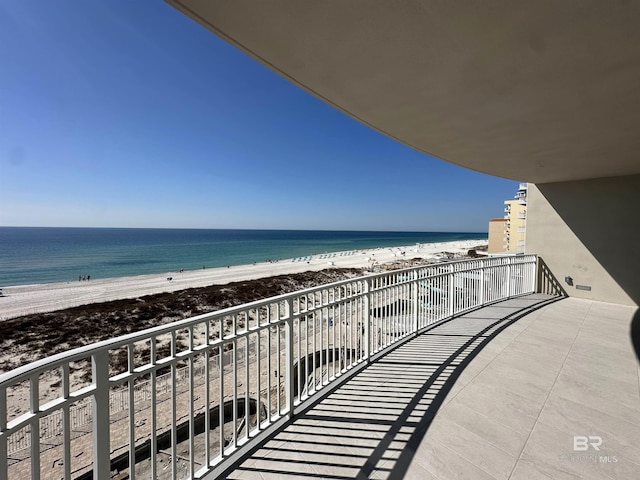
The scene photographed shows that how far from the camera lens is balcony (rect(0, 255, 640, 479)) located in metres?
1.52

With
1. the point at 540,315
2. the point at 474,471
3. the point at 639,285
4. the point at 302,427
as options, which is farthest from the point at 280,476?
the point at 639,285

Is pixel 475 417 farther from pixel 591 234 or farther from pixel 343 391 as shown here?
pixel 591 234

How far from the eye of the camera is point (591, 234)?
6078mm

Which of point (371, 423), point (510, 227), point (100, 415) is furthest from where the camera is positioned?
point (510, 227)

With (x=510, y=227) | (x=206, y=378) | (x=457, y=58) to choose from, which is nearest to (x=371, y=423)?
(x=206, y=378)

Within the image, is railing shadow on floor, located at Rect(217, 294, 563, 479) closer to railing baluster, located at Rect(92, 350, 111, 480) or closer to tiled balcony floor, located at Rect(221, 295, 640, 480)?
tiled balcony floor, located at Rect(221, 295, 640, 480)

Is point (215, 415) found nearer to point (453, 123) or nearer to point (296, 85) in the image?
point (296, 85)

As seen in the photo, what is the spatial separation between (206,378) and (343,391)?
143cm

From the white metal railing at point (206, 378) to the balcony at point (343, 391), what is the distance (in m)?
0.02

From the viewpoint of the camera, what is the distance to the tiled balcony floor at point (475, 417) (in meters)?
1.90

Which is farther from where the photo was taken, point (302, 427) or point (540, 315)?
point (540, 315)

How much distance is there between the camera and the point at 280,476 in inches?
73.4

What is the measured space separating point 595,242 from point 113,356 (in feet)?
40.2

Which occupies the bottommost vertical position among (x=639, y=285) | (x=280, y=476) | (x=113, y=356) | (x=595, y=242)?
(x=113, y=356)
